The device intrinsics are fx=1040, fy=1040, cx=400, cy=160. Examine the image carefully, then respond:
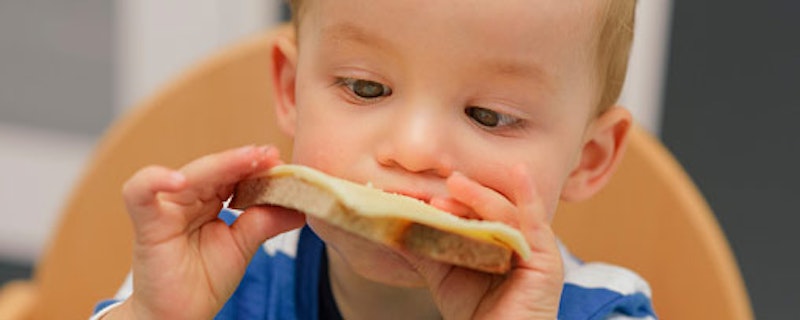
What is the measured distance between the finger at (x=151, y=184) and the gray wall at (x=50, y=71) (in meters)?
1.34

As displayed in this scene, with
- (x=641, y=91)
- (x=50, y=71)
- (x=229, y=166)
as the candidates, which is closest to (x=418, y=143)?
(x=229, y=166)

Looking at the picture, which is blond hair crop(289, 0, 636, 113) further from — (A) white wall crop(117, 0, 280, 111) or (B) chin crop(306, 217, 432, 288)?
(A) white wall crop(117, 0, 280, 111)

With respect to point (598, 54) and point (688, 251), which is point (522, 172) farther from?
point (688, 251)

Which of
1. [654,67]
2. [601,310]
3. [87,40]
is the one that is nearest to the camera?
[601,310]

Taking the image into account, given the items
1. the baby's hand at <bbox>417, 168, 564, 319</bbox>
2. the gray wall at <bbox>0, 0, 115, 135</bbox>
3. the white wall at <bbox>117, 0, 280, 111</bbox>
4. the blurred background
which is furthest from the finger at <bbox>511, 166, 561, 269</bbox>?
the gray wall at <bbox>0, 0, 115, 135</bbox>

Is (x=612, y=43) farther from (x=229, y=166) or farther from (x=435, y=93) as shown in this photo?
(x=229, y=166)

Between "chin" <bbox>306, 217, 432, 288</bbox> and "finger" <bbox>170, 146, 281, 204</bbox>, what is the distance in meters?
0.06

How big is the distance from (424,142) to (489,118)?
0.19 feet

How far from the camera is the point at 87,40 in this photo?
6.15 feet

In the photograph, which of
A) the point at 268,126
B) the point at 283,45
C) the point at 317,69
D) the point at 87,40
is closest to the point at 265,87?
the point at 268,126

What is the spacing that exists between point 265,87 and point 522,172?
46cm

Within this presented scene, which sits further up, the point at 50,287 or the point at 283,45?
the point at 283,45

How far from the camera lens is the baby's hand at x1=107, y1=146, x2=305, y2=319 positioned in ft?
1.93

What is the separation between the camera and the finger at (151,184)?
1.86ft
